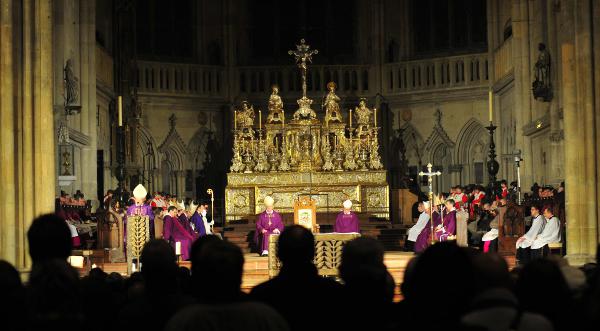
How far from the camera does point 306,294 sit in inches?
243

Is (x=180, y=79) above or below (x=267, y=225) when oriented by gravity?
above

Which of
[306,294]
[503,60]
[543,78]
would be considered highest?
[503,60]

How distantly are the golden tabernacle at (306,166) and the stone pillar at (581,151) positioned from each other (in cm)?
926

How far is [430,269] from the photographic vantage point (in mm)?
5004

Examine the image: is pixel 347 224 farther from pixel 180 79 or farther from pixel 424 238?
pixel 180 79

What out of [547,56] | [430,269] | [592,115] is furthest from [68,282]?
[547,56]

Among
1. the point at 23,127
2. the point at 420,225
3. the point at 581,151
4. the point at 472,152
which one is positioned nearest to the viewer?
the point at 23,127

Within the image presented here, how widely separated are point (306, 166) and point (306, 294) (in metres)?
23.6

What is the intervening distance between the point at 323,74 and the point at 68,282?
3047cm

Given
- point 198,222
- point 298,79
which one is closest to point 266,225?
point 198,222

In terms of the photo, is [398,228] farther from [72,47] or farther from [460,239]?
[72,47]

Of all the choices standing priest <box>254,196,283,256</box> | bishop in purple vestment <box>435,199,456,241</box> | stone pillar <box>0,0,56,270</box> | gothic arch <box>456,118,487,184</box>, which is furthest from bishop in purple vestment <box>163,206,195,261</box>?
gothic arch <box>456,118,487,184</box>

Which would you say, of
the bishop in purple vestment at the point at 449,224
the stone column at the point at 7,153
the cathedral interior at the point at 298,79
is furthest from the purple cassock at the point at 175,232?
the stone column at the point at 7,153

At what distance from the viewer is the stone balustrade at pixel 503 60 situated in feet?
102
